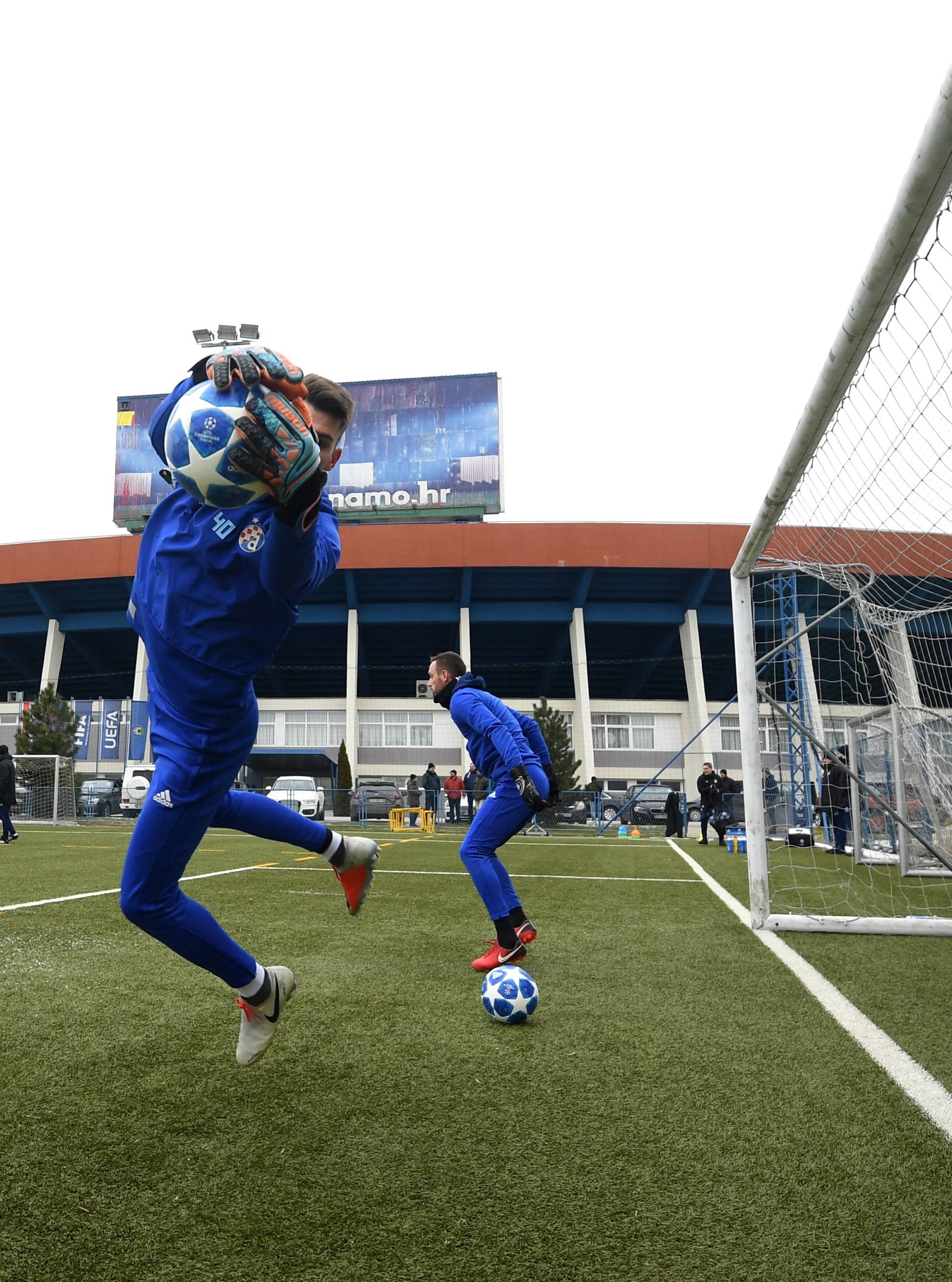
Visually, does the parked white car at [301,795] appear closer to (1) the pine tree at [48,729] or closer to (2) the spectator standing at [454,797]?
(2) the spectator standing at [454,797]

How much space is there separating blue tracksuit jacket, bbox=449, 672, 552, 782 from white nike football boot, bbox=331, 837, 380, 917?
4.09 ft

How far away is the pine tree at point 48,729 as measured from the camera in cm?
2916

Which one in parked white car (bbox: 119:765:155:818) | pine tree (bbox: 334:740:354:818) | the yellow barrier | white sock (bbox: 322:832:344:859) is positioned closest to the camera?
white sock (bbox: 322:832:344:859)

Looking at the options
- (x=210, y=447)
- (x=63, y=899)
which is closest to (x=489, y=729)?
(x=210, y=447)

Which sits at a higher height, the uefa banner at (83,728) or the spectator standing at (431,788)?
the uefa banner at (83,728)

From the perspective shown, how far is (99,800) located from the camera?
2541cm

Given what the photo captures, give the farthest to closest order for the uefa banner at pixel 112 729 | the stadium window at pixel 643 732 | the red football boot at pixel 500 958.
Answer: the stadium window at pixel 643 732 → the uefa banner at pixel 112 729 → the red football boot at pixel 500 958

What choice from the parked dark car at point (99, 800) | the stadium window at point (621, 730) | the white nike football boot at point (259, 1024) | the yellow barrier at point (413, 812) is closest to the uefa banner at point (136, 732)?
the parked dark car at point (99, 800)

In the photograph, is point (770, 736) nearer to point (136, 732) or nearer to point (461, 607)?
point (461, 607)

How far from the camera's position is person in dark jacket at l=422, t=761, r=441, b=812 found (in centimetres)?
2472

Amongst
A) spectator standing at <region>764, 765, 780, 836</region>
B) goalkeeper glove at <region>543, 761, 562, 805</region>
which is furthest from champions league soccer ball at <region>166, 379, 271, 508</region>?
spectator standing at <region>764, 765, 780, 836</region>

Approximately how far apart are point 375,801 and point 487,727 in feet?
73.2

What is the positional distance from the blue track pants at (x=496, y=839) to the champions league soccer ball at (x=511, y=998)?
0.98 metres

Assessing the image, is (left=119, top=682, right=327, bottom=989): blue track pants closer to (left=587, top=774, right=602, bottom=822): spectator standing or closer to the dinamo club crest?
the dinamo club crest
